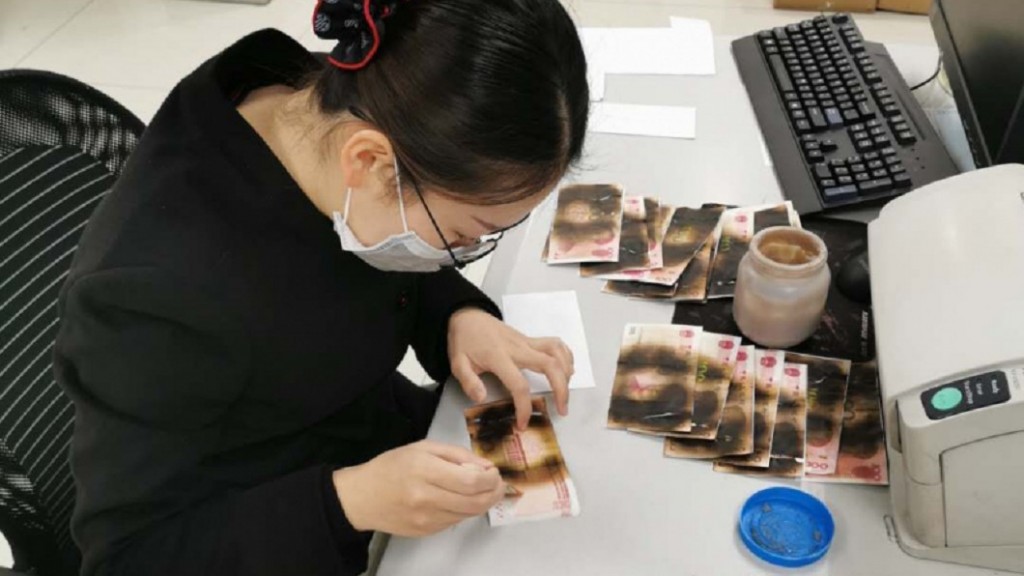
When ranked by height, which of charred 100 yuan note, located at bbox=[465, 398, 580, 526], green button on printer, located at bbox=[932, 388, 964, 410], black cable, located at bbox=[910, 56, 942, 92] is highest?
green button on printer, located at bbox=[932, 388, 964, 410]

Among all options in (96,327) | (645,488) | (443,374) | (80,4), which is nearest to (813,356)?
(645,488)

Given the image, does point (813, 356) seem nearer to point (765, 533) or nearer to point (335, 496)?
point (765, 533)

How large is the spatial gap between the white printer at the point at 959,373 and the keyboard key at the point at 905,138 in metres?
0.38

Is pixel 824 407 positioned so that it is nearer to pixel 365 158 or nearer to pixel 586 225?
pixel 586 225

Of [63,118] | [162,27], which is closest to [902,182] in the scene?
[63,118]

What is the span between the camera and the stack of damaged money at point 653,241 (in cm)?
109

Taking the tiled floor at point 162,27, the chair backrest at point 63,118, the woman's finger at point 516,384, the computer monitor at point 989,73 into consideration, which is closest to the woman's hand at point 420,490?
the woman's finger at point 516,384

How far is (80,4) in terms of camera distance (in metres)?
3.32

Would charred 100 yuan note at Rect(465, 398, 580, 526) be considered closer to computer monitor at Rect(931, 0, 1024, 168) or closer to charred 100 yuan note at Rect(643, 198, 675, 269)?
charred 100 yuan note at Rect(643, 198, 675, 269)

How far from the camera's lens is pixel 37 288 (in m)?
0.96

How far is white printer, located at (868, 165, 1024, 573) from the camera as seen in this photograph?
0.69 meters

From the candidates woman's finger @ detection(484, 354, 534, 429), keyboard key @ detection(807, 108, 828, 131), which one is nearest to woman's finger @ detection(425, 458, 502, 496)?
woman's finger @ detection(484, 354, 534, 429)

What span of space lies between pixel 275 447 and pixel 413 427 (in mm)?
244

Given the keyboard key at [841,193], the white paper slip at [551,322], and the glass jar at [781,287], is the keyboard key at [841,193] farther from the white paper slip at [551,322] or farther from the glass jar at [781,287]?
the white paper slip at [551,322]
